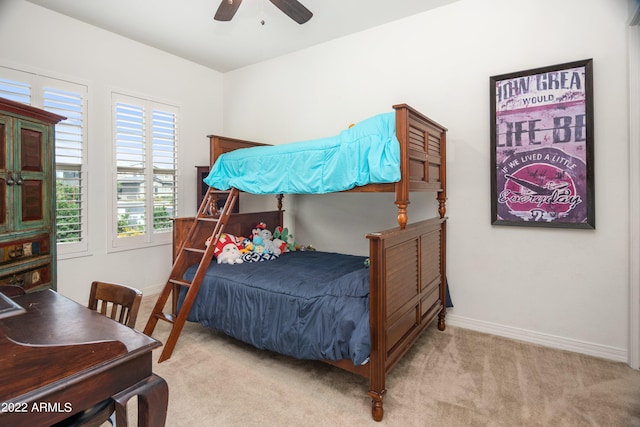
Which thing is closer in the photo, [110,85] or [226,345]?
[226,345]

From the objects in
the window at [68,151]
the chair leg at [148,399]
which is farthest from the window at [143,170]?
the chair leg at [148,399]

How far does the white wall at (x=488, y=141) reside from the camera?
7.97 feet

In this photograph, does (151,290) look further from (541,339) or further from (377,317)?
(541,339)

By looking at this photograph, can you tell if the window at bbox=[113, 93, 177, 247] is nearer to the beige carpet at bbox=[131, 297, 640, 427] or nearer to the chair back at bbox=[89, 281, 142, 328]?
the beige carpet at bbox=[131, 297, 640, 427]

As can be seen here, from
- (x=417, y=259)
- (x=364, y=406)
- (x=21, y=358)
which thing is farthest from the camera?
(x=417, y=259)

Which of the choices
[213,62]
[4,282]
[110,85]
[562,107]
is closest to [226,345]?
[4,282]

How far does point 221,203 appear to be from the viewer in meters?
4.25

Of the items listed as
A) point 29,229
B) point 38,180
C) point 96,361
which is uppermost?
point 38,180

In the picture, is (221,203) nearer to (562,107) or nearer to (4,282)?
(4,282)

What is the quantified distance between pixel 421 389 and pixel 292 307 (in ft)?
3.07

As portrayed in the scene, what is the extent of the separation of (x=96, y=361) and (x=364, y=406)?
A: 1498 millimetres

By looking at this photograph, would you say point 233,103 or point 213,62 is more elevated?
point 213,62

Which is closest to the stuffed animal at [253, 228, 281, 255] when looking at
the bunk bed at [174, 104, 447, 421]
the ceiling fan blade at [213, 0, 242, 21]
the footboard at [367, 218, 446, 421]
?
the bunk bed at [174, 104, 447, 421]

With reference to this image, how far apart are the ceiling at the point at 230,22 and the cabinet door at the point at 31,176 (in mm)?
1555
